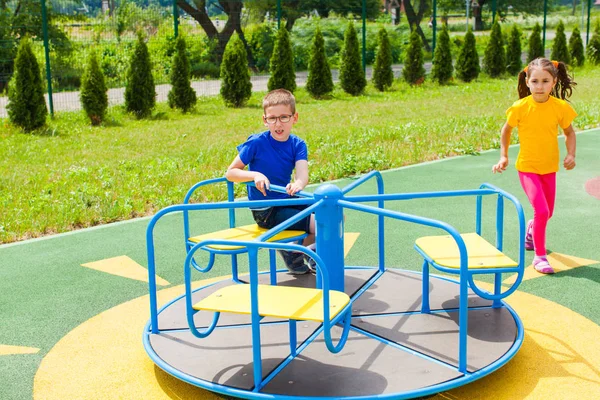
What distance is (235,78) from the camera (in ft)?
50.3

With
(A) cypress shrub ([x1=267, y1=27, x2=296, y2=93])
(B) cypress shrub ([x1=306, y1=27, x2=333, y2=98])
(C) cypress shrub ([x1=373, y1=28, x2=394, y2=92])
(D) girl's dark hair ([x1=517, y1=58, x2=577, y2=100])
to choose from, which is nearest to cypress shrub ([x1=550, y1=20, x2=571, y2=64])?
(C) cypress shrub ([x1=373, y1=28, x2=394, y2=92])

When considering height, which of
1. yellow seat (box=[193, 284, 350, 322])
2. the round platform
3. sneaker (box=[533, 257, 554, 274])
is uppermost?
yellow seat (box=[193, 284, 350, 322])

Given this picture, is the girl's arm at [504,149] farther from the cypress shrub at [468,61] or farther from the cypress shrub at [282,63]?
the cypress shrub at [468,61]

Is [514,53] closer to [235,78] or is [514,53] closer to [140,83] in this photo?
[235,78]

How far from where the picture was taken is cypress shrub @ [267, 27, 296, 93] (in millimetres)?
16016

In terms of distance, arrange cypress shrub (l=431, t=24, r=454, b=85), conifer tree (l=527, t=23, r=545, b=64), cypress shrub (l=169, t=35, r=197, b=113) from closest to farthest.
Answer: cypress shrub (l=169, t=35, r=197, b=113) → cypress shrub (l=431, t=24, r=454, b=85) → conifer tree (l=527, t=23, r=545, b=64)

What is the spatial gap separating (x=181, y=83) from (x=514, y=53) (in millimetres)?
10979

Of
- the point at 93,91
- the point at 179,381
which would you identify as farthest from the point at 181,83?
the point at 179,381

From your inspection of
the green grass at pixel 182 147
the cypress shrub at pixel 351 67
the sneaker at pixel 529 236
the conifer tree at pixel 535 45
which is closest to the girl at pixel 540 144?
the sneaker at pixel 529 236

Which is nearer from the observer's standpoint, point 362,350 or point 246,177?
point 362,350

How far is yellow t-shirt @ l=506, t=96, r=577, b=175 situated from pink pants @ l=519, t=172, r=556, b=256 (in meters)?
0.06

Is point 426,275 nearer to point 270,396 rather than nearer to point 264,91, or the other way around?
point 270,396

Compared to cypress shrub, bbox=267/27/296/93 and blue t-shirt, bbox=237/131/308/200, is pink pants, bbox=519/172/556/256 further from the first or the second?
cypress shrub, bbox=267/27/296/93

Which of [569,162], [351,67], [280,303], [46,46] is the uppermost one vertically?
[46,46]
